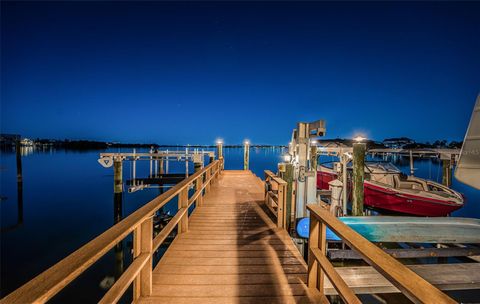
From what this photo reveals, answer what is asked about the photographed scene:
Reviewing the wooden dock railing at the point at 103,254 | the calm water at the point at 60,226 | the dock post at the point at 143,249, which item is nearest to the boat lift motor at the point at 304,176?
the wooden dock railing at the point at 103,254

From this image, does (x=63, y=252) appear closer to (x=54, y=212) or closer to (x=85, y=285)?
(x=85, y=285)

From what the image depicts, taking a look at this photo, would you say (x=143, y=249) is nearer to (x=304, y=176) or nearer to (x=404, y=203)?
(x=304, y=176)

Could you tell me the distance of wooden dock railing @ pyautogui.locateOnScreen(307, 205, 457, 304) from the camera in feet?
3.34

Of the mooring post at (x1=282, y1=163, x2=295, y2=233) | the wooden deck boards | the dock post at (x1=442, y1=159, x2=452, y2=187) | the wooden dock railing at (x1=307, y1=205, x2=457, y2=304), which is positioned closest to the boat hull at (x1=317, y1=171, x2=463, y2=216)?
the dock post at (x1=442, y1=159, x2=452, y2=187)

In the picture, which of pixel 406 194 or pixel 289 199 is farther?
pixel 406 194

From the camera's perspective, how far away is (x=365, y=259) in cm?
141

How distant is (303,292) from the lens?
2.41m

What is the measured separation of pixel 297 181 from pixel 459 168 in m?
3.01

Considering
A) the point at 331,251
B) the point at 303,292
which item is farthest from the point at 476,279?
the point at 303,292

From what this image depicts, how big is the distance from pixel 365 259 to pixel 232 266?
2.03m

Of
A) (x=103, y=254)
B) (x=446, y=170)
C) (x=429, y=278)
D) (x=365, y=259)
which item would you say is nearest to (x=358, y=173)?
(x=429, y=278)

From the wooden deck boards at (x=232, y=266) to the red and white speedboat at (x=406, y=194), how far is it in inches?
298

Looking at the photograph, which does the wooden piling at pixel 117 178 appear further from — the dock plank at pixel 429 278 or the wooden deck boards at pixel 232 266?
the dock plank at pixel 429 278

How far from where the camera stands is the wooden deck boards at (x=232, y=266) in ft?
7.82
